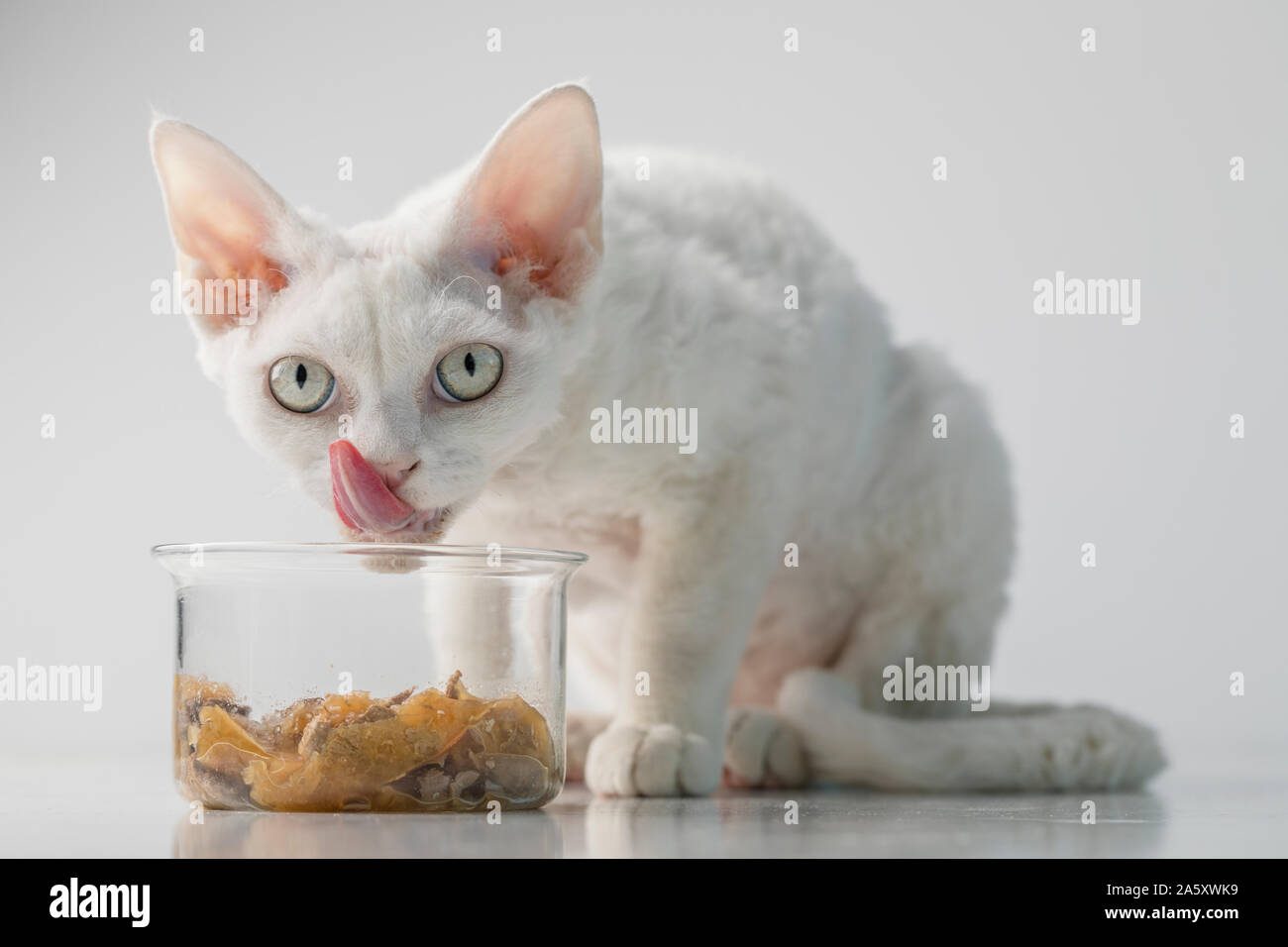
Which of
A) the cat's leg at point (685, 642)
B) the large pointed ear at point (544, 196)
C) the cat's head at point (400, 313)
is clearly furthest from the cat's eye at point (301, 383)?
the cat's leg at point (685, 642)

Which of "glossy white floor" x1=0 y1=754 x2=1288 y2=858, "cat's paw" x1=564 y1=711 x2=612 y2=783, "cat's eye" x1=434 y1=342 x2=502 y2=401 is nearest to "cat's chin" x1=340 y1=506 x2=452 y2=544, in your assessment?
"cat's eye" x1=434 y1=342 x2=502 y2=401

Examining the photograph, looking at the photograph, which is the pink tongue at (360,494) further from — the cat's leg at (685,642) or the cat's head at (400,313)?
the cat's leg at (685,642)

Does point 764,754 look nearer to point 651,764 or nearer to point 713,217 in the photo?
point 651,764

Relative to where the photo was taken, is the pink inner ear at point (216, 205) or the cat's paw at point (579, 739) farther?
the cat's paw at point (579, 739)

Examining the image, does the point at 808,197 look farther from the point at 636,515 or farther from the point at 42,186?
the point at 42,186

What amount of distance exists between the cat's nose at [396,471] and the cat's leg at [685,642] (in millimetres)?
455

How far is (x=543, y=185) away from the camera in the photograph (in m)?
1.51

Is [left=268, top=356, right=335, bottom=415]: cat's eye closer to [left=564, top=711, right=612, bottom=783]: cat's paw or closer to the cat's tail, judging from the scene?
[left=564, top=711, right=612, bottom=783]: cat's paw

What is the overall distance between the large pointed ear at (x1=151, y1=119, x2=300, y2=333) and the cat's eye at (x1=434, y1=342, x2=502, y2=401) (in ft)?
0.78

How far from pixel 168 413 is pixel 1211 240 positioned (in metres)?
2.06

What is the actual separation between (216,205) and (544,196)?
0.36m

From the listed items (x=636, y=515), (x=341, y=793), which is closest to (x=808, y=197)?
(x=636, y=515)

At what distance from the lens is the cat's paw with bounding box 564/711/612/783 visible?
1861 millimetres

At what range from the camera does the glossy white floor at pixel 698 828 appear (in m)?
1.10
